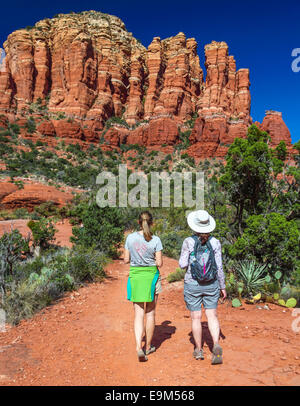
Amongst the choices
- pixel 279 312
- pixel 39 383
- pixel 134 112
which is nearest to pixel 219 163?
pixel 134 112

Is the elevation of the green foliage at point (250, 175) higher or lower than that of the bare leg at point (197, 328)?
higher

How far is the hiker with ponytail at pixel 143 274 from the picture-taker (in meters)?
2.98

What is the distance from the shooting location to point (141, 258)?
301cm

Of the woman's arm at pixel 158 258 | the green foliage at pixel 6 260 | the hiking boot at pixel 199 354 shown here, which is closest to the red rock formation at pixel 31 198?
the green foliage at pixel 6 260

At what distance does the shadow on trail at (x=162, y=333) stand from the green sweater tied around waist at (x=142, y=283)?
2.82 ft

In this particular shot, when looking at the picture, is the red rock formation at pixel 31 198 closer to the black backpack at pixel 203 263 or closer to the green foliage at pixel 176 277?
the green foliage at pixel 176 277

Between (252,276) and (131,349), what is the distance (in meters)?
2.77

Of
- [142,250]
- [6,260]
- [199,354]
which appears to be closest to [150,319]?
[199,354]

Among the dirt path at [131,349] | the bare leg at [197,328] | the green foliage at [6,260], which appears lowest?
the dirt path at [131,349]

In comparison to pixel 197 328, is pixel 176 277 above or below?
below

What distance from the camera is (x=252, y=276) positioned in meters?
4.89

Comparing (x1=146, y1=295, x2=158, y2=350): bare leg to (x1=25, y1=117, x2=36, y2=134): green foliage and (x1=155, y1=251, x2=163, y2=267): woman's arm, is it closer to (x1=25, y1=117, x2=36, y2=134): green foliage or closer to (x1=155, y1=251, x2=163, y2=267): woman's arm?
(x1=155, y1=251, x2=163, y2=267): woman's arm

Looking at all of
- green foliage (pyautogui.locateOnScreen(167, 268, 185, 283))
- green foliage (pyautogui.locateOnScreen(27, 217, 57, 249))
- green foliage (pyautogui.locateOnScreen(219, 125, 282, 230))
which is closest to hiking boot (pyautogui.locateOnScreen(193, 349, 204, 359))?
green foliage (pyautogui.locateOnScreen(219, 125, 282, 230))

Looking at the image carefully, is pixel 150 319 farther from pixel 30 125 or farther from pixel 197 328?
pixel 30 125
